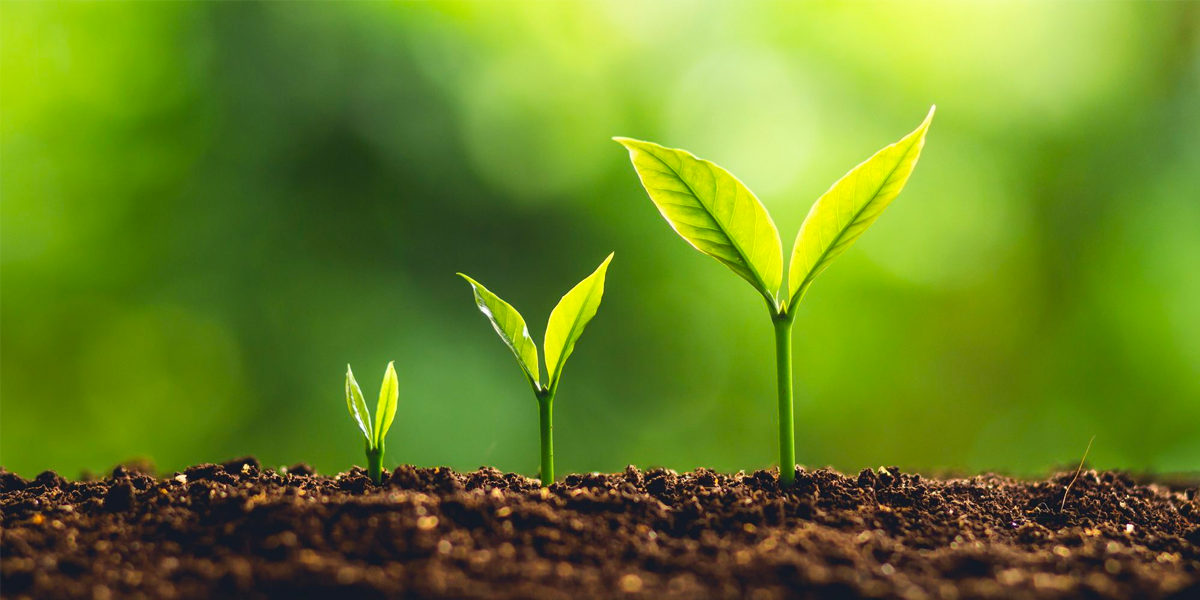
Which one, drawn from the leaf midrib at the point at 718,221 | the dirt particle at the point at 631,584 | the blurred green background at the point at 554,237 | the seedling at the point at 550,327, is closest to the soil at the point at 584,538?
the dirt particle at the point at 631,584

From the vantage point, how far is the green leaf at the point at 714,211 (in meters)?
1.11

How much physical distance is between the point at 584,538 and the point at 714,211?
49 cm

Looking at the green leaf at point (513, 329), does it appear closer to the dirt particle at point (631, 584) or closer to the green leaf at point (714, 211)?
the green leaf at point (714, 211)

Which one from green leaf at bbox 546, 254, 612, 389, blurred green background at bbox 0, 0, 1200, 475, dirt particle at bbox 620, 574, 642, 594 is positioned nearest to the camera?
dirt particle at bbox 620, 574, 642, 594

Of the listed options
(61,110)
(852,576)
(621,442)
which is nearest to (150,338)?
(61,110)

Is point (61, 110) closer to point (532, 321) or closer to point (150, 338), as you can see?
point (150, 338)

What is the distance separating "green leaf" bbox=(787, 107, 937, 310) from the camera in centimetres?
112

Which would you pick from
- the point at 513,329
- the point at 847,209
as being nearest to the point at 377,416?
the point at 513,329

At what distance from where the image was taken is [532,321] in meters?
4.19

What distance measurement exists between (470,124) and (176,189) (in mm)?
1562

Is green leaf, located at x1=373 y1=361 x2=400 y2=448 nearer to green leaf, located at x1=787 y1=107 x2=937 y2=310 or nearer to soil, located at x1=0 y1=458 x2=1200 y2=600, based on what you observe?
soil, located at x1=0 y1=458 x2=1200 y2=600

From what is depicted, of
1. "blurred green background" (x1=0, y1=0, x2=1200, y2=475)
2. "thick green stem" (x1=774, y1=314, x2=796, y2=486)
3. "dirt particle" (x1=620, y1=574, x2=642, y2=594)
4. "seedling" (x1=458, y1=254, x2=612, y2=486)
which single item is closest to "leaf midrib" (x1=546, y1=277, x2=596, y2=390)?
"seedling" (x1=458, y1=254, x2=612, y2=486)

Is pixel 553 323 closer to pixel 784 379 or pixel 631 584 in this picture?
pixel 784 379

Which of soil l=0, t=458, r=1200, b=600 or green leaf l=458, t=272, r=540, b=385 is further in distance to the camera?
green leaf l=458, t=272, r=540, b=385
